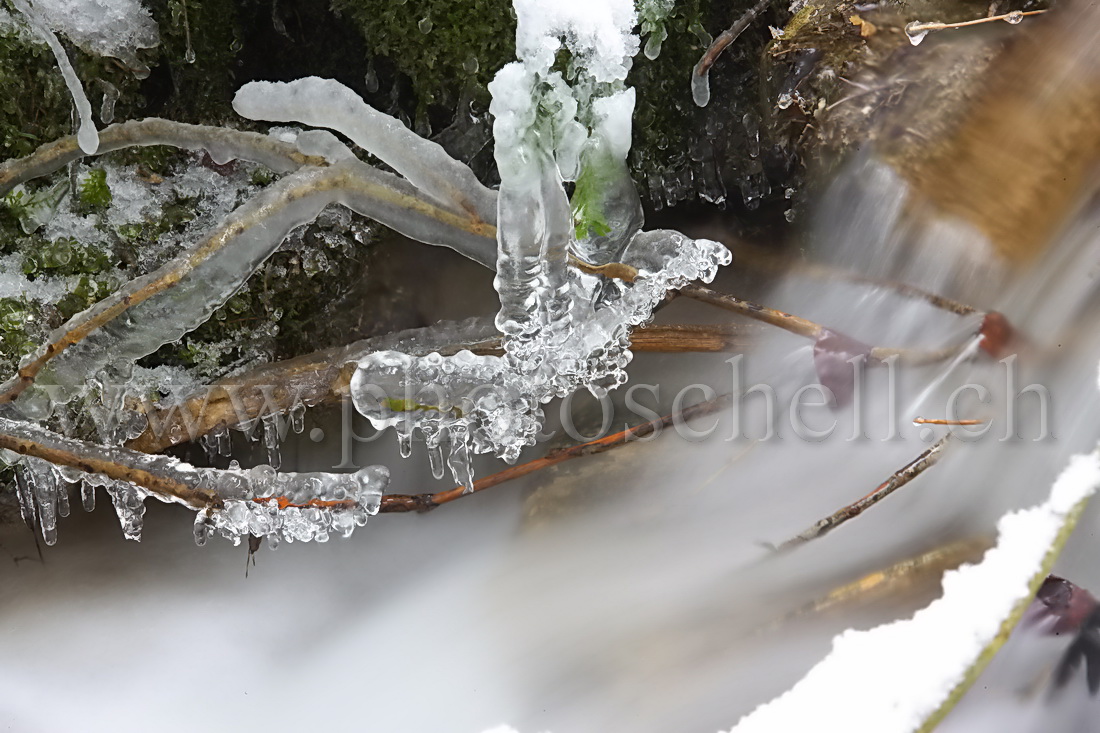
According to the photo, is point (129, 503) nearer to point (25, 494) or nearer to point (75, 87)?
point (25, 494)

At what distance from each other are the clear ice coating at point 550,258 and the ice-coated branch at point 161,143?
0.35 m

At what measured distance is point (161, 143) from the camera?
1.16 metres

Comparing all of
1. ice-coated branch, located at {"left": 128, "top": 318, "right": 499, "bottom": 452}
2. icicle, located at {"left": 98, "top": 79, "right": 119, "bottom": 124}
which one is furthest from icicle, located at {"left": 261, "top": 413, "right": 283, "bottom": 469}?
icicle, located at {"left": 98, "top": 79, "right": 119, "bottom": 124}

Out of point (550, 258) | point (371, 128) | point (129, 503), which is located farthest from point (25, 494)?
point (550, 258)

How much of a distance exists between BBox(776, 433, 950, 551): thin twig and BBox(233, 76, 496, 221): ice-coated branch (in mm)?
654

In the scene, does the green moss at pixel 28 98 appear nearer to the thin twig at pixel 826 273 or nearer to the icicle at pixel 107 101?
the icicle at pixel 107 101

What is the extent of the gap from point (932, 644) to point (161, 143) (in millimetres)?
1277

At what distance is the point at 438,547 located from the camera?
1337 mm

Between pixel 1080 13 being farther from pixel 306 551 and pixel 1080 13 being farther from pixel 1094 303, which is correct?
pixel 306 551

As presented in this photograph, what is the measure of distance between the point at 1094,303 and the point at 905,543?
1.37ft

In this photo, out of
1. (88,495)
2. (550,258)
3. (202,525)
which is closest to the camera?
(550,258)

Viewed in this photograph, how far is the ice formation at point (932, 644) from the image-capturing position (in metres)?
1.05

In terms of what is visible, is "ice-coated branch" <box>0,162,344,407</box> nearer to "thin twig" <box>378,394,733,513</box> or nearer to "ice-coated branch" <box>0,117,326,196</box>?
"ice-coated branch" <box>0,117,326,196</box>

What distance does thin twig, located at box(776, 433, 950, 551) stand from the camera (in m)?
1.17
